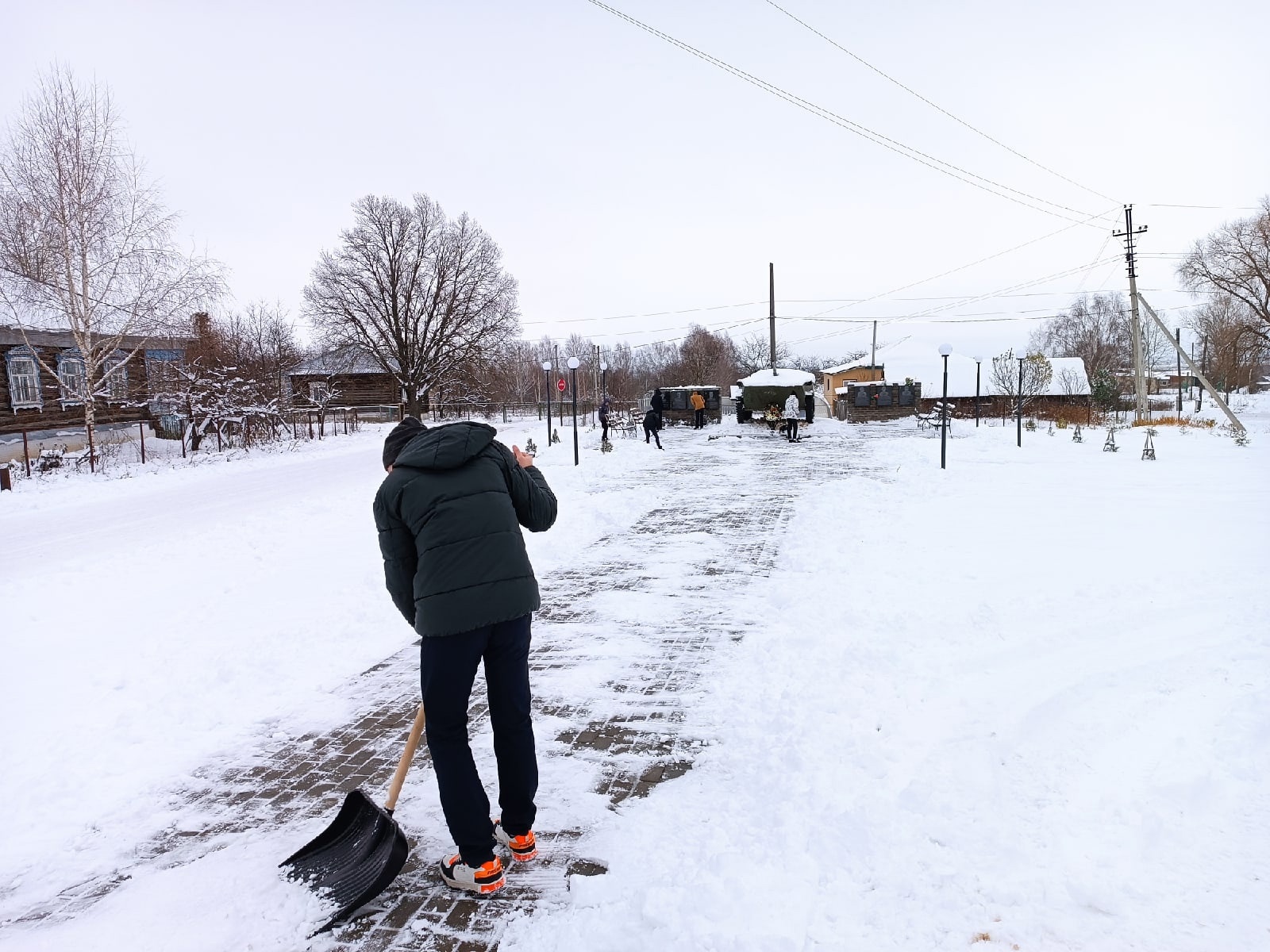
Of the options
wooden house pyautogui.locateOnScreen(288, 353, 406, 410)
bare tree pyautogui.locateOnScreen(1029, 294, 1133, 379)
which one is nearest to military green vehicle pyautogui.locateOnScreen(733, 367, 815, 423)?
wooden house pyautogui.locateOnScreen(288, 353, 406, 410)

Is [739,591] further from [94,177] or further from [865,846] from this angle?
[94,177]

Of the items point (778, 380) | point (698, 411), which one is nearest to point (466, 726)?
point (698, 411)

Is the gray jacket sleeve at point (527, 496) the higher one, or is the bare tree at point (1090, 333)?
the bare tree at point (1090, 333)

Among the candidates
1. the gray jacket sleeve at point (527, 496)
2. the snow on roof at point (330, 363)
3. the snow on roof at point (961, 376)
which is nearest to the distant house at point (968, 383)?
the snow on roof at point (961, 376)

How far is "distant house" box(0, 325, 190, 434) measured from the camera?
21.6 meters

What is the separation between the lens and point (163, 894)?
9.37 ft

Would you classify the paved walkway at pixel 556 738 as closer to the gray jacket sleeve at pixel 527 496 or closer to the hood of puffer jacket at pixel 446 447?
the gray jacket sleeve at pixel 527 496

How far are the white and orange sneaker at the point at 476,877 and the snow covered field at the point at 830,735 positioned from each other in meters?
0.22

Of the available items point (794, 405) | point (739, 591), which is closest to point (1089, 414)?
point (794, 405)

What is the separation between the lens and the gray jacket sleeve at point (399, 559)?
2773 millimetres

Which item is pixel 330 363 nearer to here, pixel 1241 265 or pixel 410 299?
pixel 410 299

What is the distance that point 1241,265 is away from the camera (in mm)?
36719

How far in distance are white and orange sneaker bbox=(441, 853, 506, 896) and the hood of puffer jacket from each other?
151 cm

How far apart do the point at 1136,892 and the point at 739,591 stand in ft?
14.6
